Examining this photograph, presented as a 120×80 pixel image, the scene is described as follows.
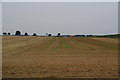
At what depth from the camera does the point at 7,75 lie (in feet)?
22.9

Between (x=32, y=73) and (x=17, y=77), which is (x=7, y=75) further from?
(x=32, y=73)

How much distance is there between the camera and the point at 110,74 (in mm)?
7184

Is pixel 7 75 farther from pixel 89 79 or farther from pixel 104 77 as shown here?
pixel 104 77

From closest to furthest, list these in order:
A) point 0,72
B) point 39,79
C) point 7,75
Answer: point 39,79
point 7,75
point 0,72

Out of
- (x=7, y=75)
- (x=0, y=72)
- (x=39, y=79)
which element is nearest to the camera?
(x=39, y=79)

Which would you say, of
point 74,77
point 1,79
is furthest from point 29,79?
point 74,77

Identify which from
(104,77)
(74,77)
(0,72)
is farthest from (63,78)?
(0,72)

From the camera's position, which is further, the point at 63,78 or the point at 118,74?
the point at 118,74

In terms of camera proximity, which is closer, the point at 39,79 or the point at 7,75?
the point at 39,79

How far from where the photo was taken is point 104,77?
668cm

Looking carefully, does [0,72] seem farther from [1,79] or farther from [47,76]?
[47,76]

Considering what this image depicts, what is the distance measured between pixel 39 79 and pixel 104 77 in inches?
121

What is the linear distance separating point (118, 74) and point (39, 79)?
403 centimetres

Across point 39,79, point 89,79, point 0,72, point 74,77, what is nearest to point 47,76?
point 39,79
